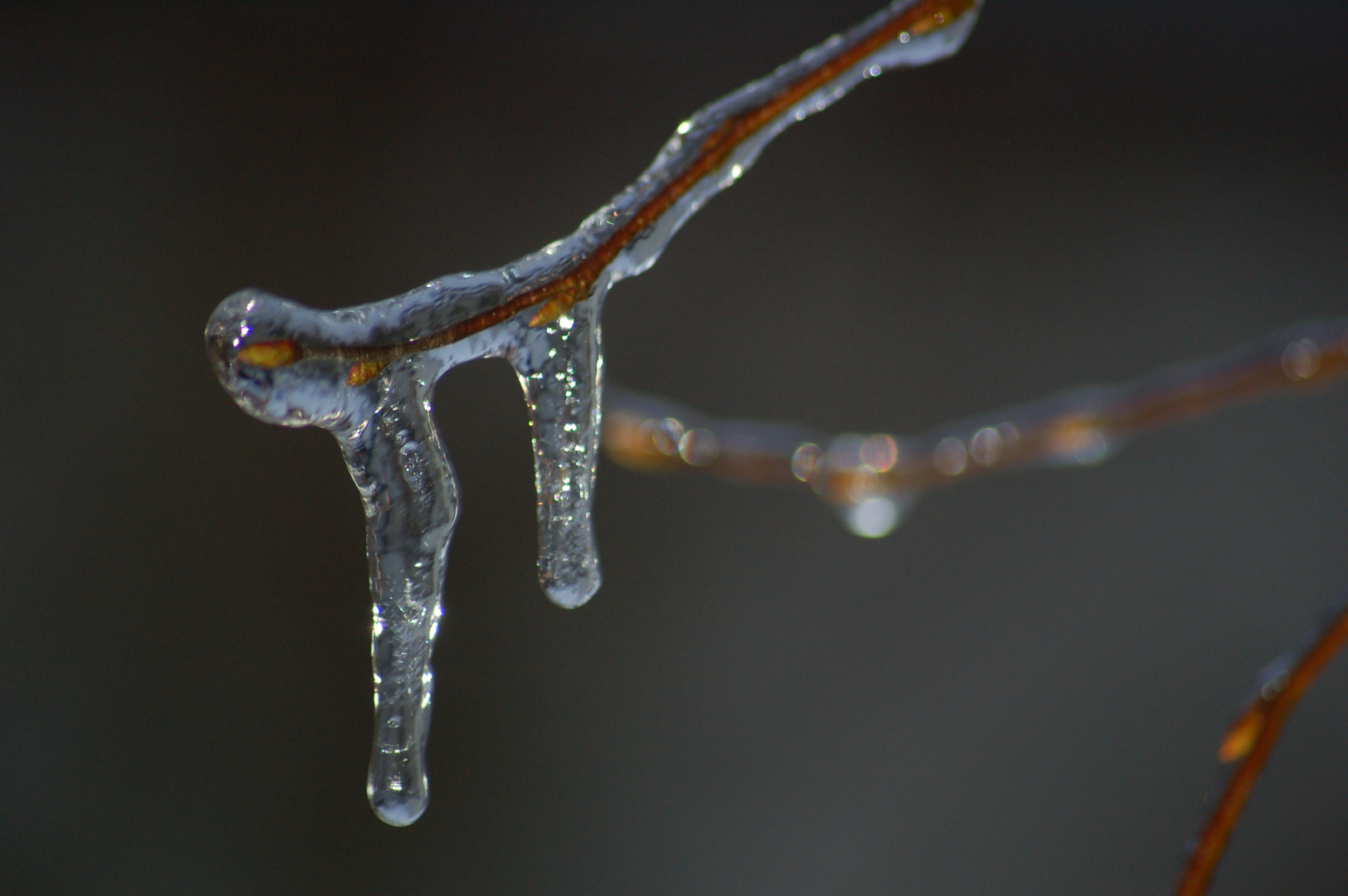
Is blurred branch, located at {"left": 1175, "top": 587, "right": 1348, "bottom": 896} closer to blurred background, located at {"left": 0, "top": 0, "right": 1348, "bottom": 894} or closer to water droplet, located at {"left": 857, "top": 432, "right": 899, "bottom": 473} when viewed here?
water droplet, located at {"left": 857, "top": 432, "right": 899, "bottom": 473}

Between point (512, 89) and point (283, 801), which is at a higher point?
point (512, 89)

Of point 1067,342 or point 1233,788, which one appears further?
point 1067,342

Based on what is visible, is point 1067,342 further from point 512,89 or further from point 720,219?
point 512,89

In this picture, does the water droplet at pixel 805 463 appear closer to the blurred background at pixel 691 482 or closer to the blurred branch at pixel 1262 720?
the blurred branch at pixel 1262 720

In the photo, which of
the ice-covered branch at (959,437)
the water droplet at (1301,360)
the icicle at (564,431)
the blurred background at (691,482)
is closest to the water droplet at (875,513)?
the ice-covered branch at (959,437)

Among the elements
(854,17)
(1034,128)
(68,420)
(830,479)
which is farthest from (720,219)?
(830,479)

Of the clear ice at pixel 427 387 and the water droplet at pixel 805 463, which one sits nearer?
the clear ice at pixel 427 387

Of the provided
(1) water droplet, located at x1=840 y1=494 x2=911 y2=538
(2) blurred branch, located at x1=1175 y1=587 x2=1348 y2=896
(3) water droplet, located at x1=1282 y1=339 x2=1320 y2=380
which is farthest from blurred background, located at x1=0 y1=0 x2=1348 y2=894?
(2) blurred branch, located at x1=1175 y1=587 x2=1348 y2=896
